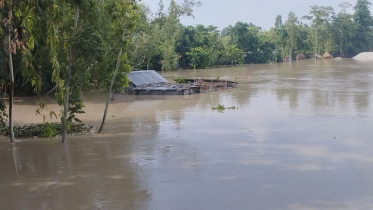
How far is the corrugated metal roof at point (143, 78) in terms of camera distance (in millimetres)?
23495

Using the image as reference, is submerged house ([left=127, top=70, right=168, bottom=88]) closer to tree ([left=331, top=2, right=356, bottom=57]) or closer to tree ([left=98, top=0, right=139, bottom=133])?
tree ([left=98, top=0, right=139, bottom=133])

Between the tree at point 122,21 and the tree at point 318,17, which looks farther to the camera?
the tree at point 318,17

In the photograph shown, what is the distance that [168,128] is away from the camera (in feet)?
40.4

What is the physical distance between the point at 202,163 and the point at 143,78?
1671 centimetres

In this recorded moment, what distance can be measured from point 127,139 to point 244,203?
17.6ft

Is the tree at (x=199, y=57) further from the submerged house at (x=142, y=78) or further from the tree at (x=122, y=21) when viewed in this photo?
the tree at (x=122, y=21)

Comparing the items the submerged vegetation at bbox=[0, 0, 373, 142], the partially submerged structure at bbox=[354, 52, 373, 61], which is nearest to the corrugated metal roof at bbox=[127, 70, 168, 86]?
the submerged vegetation at bbox=[0, 0, 373, 142]

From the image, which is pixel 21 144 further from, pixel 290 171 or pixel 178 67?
pixel 178 67

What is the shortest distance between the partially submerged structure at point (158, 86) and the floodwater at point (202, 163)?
6.35 m

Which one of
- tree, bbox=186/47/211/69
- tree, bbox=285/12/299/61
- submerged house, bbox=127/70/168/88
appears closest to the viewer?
submerged house, bbox=127/70/168/88

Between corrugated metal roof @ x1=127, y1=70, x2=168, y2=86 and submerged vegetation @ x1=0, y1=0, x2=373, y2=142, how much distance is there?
3.01 feet

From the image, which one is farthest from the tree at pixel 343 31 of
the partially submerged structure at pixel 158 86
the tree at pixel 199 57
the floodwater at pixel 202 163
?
the floodwater at pixel 202 163

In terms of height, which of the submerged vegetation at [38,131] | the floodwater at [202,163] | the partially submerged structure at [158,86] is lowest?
the floodwater at [202,163]

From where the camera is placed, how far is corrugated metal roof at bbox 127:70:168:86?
2350cm
